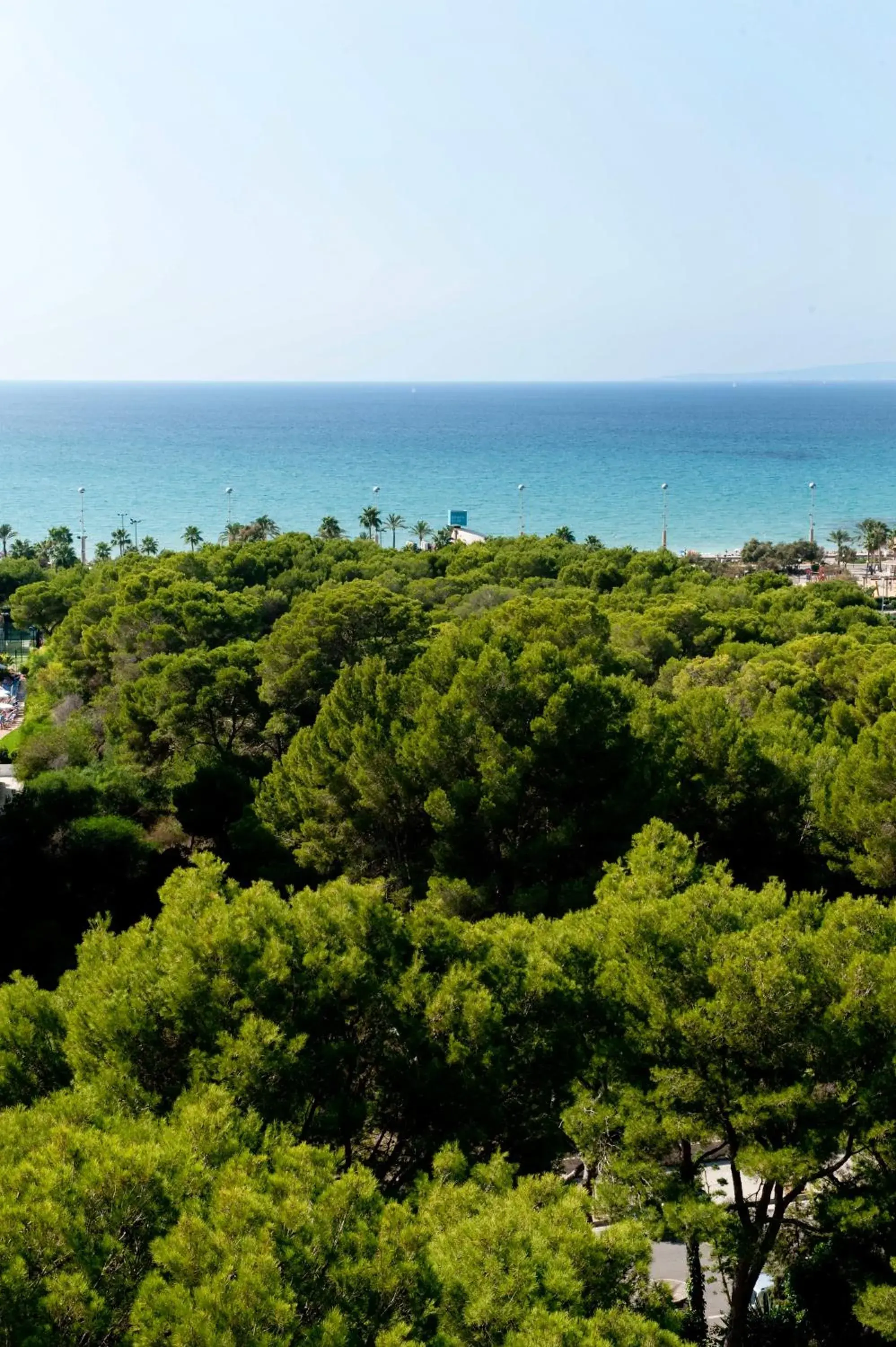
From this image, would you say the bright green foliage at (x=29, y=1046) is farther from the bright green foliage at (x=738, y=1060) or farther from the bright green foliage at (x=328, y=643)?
the bright green foliage at (x=328, y=643)

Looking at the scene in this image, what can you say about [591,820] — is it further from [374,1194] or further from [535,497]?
[535,497]

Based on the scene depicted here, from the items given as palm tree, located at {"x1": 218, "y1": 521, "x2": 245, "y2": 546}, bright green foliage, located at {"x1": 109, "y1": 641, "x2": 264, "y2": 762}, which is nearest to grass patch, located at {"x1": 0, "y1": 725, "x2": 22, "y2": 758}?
bright green foliage, located at {"x1": 109, "y1": 641, "x2": 264, "y2": 762}

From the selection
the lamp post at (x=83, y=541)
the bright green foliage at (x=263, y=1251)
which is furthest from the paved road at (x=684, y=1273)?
the lamp post at (x=83, y=541)

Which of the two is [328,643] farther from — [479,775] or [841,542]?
[841,542]

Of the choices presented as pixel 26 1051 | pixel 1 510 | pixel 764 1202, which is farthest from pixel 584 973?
pixel 1 510

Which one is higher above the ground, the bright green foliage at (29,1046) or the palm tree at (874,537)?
the palm tree at (874,537)
